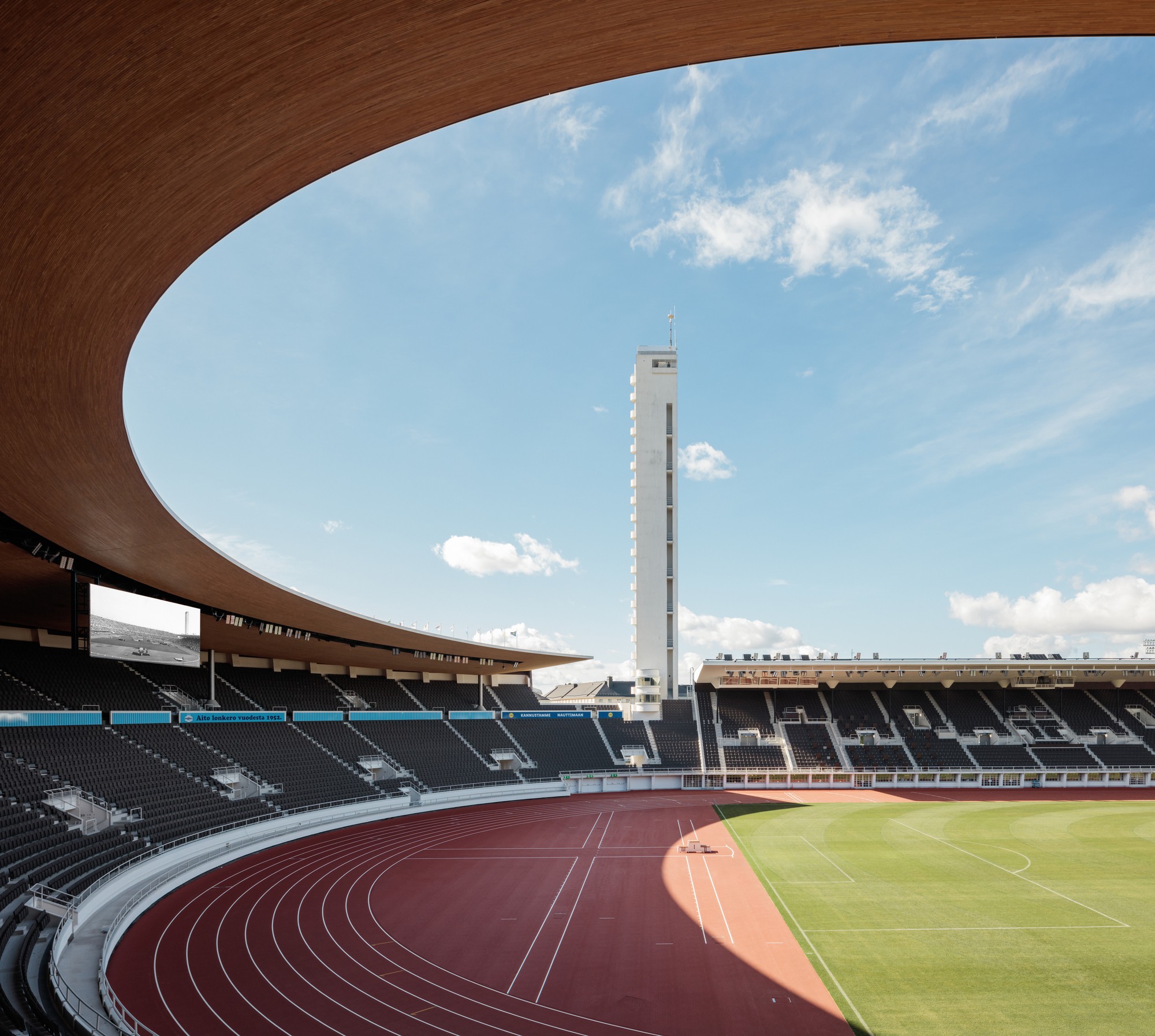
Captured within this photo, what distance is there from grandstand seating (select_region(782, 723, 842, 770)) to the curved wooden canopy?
150ft

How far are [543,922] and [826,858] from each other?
11800mm

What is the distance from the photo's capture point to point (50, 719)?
26.2 m

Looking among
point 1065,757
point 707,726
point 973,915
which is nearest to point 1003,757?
point 1065,757

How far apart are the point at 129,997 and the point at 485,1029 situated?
21.0 feet

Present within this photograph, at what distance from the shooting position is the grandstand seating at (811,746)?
1857 inches

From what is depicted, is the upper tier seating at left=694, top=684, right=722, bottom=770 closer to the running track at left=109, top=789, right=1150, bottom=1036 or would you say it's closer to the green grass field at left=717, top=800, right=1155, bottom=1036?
the green grass field at left=717, top=800, right=1155, bottom=1036

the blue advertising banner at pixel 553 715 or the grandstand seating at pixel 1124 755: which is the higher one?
the blue advertising banner at pixel 553 715

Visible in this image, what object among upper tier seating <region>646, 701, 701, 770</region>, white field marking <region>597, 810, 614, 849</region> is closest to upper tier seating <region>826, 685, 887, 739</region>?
upper tier seating <region>646, 701, 701, 770</region>

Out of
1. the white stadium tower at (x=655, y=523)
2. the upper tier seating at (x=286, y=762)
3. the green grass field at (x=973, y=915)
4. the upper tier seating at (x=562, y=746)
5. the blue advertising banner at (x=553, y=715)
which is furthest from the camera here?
the white stadium tower at (x=655, y=523)

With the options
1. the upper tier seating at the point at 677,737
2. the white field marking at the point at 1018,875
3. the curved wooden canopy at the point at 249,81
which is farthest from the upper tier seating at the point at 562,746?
the curved wooden canopy at the point at 249,81

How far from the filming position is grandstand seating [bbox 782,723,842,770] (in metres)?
47.2

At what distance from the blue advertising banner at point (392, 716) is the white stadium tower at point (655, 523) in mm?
16070

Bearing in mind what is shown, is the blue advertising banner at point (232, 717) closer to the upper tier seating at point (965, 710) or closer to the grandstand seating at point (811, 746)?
the grandstand seating at point (811, 746)

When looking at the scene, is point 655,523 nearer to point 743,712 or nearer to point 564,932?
point 743,712
